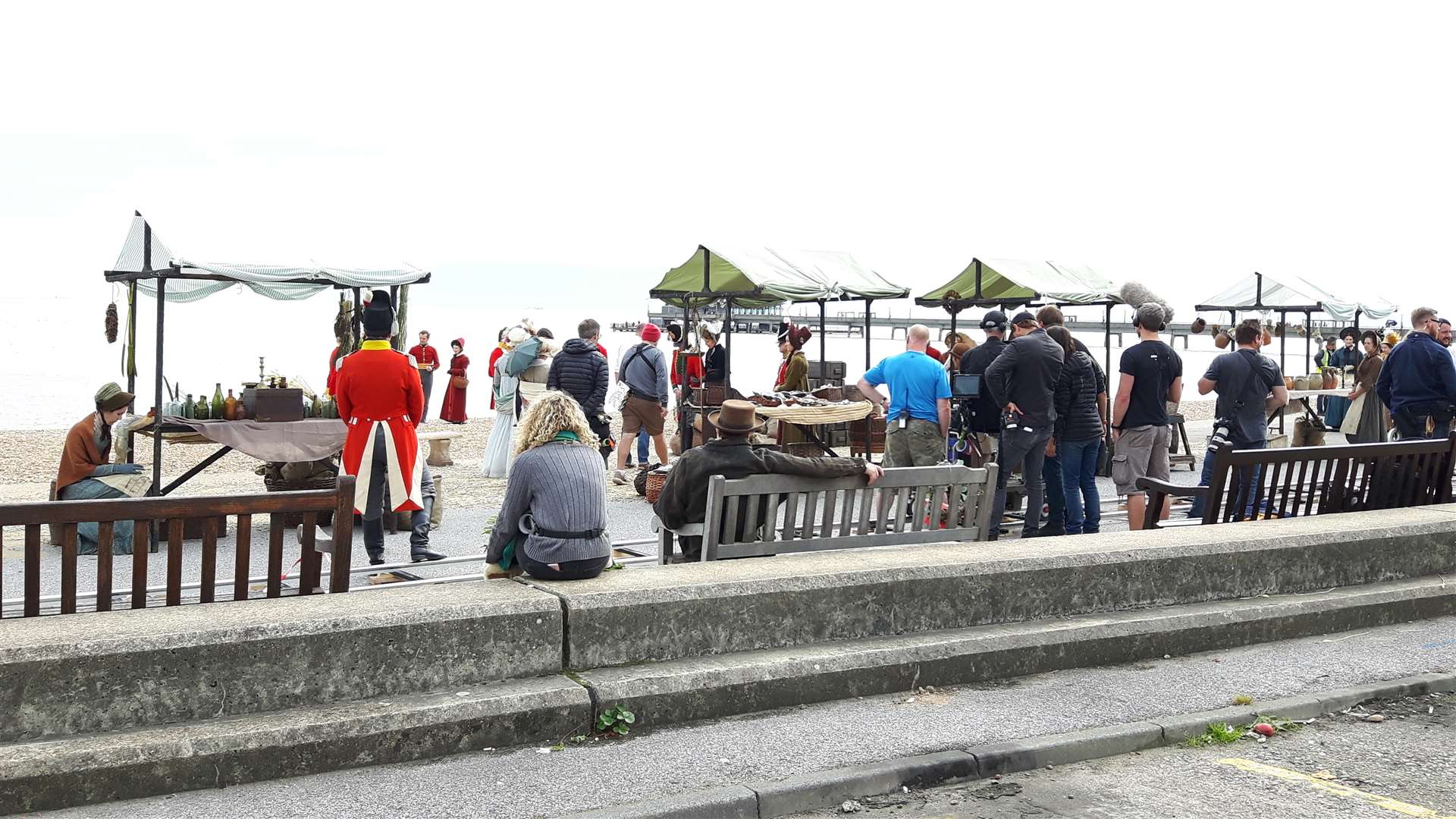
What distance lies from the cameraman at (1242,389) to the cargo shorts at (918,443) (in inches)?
80.7

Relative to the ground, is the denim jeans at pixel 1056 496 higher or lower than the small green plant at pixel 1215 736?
higher

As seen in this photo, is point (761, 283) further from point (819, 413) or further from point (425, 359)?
point (425, 359)

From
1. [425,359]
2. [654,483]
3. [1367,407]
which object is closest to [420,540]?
[654,483]

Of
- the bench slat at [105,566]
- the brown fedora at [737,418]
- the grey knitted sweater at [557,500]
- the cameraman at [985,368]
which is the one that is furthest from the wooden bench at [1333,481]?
the bench slat at [105,566]

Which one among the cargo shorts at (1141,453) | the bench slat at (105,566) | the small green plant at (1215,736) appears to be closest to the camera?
the bench slat at (105,566)

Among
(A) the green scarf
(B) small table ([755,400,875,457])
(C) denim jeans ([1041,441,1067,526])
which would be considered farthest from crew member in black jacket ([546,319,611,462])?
(A) the green scarf

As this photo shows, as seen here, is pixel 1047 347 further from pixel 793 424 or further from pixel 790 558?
pixel 793 424

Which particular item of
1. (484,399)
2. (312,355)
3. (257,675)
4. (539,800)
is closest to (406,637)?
(257,675)

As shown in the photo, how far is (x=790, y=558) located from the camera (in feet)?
20.0

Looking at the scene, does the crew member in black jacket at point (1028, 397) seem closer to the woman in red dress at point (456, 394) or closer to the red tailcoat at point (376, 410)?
the red tailcoat at point (376, 410)

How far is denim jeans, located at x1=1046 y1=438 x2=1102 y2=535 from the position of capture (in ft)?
29.5

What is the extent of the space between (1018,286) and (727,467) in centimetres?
998

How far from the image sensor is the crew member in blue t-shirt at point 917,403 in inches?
381

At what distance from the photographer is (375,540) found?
27.5ft
